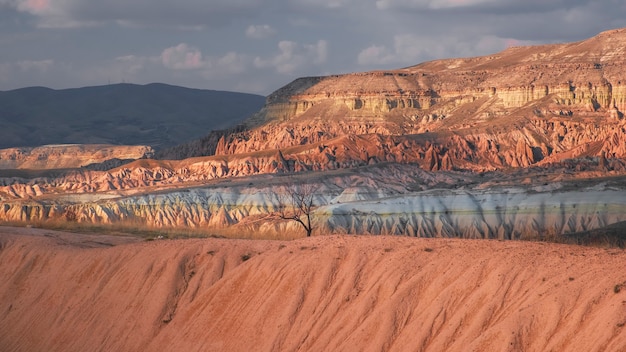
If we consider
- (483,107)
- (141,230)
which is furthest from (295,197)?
(483,107)

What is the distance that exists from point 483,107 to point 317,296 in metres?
136

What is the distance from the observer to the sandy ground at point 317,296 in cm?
2328

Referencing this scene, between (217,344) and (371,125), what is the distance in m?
141

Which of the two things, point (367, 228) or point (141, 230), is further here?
point (141, 230)

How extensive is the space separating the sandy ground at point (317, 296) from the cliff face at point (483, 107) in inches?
3564

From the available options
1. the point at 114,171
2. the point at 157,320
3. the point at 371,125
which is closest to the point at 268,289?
the point at 157,320

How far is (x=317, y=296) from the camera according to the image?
30.3 m

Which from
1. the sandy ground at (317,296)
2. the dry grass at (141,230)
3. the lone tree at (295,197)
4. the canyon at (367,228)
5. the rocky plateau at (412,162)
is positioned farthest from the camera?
the lone tree at (295,197)

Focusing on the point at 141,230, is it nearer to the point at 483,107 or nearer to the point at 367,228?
the point at 367,228

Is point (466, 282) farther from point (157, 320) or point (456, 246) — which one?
point (157, 320)

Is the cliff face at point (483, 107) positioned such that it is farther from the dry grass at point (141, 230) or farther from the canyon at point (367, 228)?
the dry grass at point (141, 230)

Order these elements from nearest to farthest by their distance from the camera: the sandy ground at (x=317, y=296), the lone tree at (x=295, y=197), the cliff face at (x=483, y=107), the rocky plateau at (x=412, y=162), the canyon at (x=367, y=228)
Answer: the sandy ground at (x=317, y=296), the canyon at (x=367, y=228), the rocky plateau at (x=412, y=162), the lone tree at (x=295, y=197), the cliff face at (x=483, y=107)

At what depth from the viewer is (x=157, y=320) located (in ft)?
117

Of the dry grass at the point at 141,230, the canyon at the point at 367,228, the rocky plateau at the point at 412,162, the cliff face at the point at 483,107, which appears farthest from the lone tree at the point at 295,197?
the cliff face at the point at 483,107
